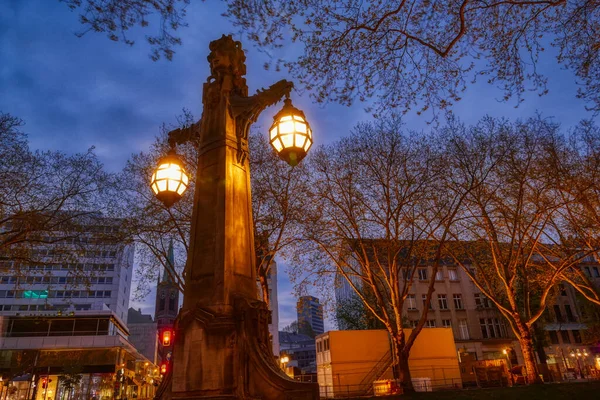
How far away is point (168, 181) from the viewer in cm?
673

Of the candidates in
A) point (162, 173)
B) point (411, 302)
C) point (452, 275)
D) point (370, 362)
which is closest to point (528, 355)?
point (370, 362)

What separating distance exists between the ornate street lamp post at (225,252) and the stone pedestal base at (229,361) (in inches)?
0.5

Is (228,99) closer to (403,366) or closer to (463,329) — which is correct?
(403,366)

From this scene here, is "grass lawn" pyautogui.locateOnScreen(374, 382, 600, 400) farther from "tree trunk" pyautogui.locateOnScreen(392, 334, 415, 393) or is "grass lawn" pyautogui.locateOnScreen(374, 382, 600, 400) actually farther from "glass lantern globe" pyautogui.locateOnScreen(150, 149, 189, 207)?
"glass lantern globe" pyautogui.locateOnScreen(150, 149, 189, 207)

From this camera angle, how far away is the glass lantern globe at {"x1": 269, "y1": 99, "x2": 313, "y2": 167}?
579 cm

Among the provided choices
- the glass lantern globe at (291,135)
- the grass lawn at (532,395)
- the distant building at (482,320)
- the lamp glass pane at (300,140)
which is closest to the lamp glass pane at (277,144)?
the glass lantern globe at (291,135)

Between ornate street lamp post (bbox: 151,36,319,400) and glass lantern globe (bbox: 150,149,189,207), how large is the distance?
0.02 m

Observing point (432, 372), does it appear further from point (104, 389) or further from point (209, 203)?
point (104, 389)

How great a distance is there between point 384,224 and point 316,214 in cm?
390

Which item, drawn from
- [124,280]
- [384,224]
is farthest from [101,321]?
[384,224]

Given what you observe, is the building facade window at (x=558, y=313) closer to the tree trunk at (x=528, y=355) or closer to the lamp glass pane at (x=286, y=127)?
the tree trunk at (x=528, y=355)

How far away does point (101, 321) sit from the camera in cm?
4778

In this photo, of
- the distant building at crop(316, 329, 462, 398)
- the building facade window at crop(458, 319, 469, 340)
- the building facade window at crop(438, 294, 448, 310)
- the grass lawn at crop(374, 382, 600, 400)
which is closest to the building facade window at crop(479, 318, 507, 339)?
the building facade window at crop(458, 319, 469, 340)

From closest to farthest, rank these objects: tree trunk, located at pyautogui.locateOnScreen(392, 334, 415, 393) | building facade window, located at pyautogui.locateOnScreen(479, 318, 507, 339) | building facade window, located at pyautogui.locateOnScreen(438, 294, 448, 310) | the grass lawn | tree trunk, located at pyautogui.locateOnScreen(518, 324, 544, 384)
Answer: the grass lawn → tree trunk, located at pyautogui.locateOnScreen(392, 334, 415, 393) → tree trunk, located at pyautogui.locateOnScreen(518, 324, 544, 384) → building facade window, located at pyautogui.locateOnScreen(479, 318, 507, 339) → building facade window, located at pyautogui.locateOnScreen(438, 294, 448, 310)
